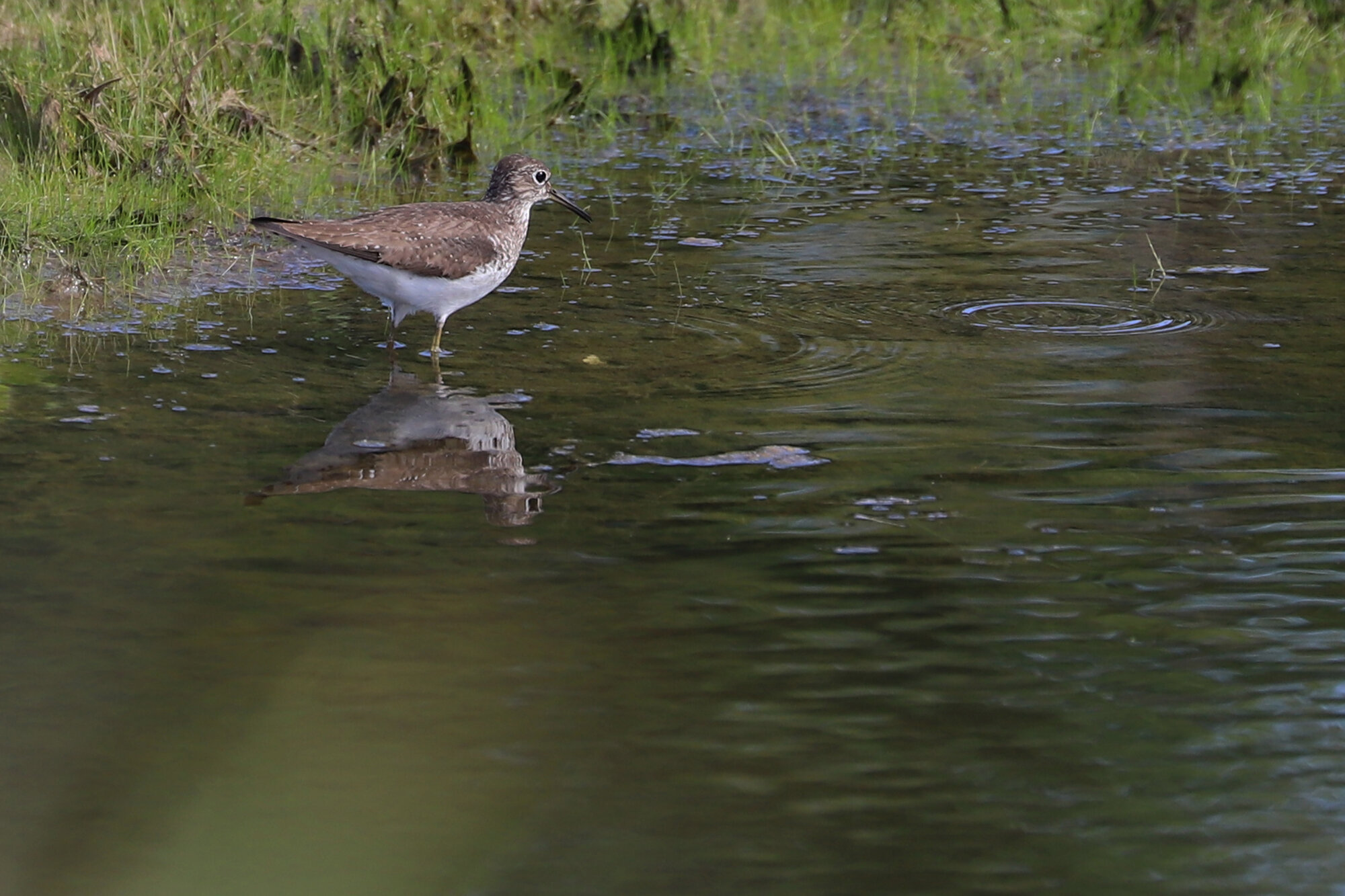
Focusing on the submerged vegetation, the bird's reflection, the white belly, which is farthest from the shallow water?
the submerged vegetation

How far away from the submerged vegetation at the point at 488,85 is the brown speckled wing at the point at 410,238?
1.30 metres

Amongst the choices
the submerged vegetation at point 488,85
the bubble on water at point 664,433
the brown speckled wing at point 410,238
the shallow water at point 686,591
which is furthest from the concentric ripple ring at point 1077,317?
the submerged vegetation at point 488,85

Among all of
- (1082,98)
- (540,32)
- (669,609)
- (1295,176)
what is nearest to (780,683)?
(669,609)

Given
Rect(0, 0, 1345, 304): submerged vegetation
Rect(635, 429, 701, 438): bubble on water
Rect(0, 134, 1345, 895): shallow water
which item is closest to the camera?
Rect(0, 134, 1345, 895): shallow water

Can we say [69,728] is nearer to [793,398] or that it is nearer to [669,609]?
[669,609]

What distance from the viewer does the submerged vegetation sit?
8484 millimetres

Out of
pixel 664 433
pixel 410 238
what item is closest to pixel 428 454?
pixel 664 433

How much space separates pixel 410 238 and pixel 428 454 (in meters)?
1.67

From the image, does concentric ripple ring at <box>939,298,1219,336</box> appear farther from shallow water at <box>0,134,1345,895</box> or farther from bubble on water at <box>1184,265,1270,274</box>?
bubble on water at <box>1184,265,1270,274</box>

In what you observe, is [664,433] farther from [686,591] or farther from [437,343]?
[437,343]

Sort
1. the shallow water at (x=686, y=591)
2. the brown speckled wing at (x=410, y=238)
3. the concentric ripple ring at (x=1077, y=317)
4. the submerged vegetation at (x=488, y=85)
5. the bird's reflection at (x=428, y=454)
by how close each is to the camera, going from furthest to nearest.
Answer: the submerged vegetation at (x=488, y=85), the concentric ripple ring at (x=1077, y=317), the brown speckled wing at (x=410, y=238), the bird's reflection at (x=428, y=454), the shallow water at (x=686, y=591)

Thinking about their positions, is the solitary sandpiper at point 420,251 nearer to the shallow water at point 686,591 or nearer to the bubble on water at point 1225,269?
the shallow water at point 686,591

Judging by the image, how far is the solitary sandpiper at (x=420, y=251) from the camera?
22.7 feet

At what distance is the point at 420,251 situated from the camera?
7.02 meters
